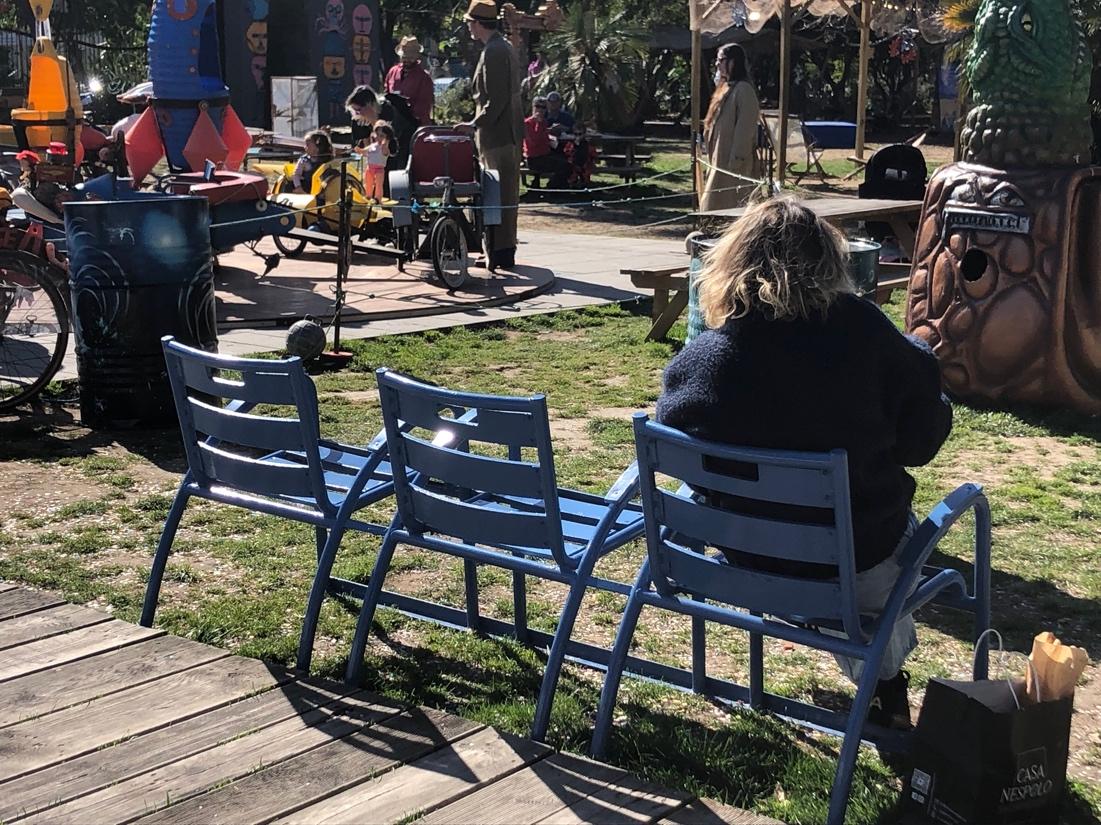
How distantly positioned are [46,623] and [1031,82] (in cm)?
559

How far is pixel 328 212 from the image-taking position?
12234 mm

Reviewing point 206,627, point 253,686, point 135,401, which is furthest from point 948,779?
point 135,401

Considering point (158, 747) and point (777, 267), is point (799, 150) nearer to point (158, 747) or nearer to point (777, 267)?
point (777, 267)

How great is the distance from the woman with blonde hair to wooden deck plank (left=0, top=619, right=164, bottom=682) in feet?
5.80

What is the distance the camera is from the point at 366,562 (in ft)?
16.7

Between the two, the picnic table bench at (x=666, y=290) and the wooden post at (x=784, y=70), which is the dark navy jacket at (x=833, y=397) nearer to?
the picnic table bench at (x=666, y=290)

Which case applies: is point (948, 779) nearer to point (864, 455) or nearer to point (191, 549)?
point (864, 455)

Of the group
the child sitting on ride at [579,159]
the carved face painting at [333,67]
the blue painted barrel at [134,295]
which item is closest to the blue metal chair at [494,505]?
the blue painted barrel at [134,295]

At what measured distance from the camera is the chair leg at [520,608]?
4.31 metres

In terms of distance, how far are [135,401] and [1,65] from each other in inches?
1239

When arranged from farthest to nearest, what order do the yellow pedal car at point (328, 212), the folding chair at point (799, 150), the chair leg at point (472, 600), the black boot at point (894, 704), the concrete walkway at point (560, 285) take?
the folding chair at point (799, 150)
the yellow pedal car at point (328, 212)
the concrete walkway at point (560, 285)
the chair leg at point (472, 600)
the black boot at point (894, 704)

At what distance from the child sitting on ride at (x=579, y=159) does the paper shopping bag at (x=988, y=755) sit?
1722cm

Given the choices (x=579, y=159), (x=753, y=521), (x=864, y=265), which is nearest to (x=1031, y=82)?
(x=864, y=265)

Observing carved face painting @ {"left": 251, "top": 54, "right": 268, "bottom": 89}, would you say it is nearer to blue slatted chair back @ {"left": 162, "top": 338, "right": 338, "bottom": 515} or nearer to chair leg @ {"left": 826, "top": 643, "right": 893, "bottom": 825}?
blue slatted chair back @ {"left": 162, "top": 338, "right": 338, "bottom": 515}
